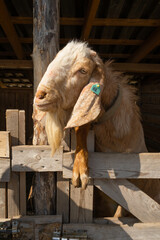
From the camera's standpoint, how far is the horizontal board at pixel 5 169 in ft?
5.88

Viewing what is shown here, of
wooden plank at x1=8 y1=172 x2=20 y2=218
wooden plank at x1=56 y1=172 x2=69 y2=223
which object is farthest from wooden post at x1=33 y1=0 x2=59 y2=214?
wooden plank at x1=8 y1=172 x2=20 y2=218

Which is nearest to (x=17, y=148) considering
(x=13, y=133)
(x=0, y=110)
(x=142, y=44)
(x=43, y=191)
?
(x=13, y=133)

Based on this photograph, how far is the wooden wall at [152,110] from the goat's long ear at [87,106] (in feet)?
19.7

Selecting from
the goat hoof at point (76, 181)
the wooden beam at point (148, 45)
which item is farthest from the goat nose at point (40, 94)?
the wooden beam at point (148, 45)

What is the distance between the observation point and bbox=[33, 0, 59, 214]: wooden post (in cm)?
197

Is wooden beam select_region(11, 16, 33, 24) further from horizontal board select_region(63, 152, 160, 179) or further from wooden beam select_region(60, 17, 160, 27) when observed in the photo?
horizontal board select_region(63, 152, 160, 179)

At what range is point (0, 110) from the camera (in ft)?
28.1

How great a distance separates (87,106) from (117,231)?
133 centimetres

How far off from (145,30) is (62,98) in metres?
3.54

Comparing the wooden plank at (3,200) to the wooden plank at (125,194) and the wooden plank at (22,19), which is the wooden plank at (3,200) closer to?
the wooden plank at (125,194)

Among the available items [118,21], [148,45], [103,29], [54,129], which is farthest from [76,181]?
[148,45]

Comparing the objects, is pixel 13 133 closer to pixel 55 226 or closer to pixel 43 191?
pixel 43 191

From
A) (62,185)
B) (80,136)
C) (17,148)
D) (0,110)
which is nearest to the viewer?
(80,136)

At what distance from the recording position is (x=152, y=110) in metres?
7.68
